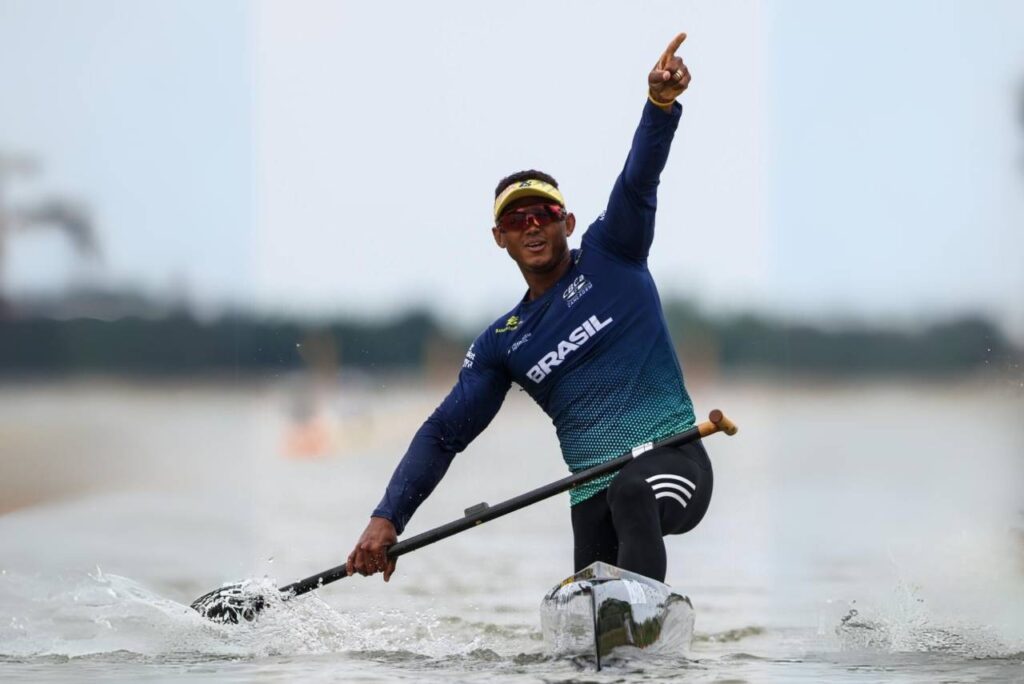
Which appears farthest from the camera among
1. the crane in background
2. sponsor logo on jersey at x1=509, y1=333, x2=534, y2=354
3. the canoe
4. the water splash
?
the crane in background

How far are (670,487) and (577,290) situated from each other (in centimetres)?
93

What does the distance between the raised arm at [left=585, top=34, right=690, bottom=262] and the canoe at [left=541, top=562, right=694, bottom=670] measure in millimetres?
1332

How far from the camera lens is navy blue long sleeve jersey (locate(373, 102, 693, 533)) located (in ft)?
23.9

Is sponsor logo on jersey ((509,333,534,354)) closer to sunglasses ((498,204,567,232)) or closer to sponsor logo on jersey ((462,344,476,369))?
sponsor logo on jersey ((462,344,476,369))

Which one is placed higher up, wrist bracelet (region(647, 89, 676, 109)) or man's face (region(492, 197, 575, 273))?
wrist bracelet (region(647, 89, 676, 109))

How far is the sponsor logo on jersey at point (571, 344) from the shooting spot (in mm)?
7324

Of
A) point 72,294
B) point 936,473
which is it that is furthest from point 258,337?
point 72,294

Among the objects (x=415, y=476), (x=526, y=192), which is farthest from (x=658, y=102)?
(x=415, y=476)

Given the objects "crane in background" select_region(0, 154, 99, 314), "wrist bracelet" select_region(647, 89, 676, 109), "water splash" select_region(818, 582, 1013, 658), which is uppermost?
"crane in background" select_region(0, 154, 99, 314)

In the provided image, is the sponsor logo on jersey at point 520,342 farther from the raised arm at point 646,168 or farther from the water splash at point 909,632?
the water splash at point 909,632

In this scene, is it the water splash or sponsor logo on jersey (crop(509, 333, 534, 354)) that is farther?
the water splash

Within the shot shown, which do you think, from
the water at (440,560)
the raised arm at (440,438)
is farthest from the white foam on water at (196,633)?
the raised arm at (440,438)

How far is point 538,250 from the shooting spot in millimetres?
7426

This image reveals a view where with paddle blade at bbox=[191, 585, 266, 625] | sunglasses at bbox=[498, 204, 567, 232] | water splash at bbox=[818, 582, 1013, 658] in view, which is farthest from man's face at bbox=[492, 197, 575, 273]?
water splash at bbox=[818, 582, 1013, 658]
